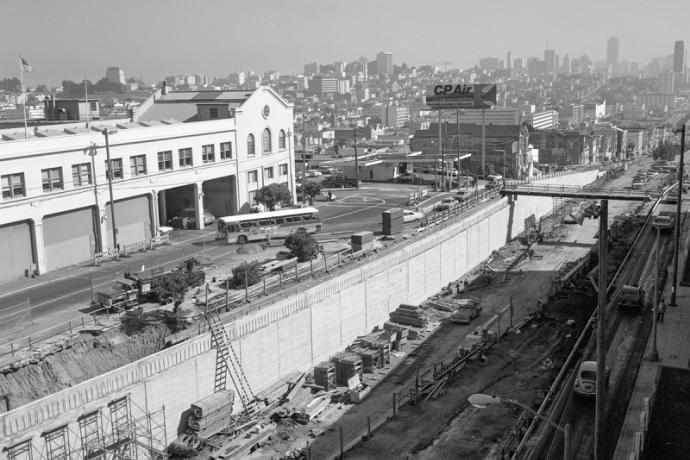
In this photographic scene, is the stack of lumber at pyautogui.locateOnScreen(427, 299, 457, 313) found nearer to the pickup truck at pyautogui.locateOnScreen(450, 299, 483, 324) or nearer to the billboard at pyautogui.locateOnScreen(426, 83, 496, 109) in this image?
the pickup truck at pyautogui.locateOnScreen(450, 299, 483, 324)

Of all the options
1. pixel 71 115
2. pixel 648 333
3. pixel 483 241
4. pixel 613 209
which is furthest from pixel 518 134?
→ pixel 648 333

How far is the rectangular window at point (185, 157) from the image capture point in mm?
58688

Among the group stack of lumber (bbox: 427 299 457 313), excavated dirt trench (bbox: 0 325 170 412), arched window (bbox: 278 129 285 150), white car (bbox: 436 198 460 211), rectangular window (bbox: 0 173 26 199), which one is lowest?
stack of lumber (bbox: 427 299 457 313)

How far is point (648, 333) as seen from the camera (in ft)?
126

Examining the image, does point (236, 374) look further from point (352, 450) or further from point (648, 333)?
point (648, 333)

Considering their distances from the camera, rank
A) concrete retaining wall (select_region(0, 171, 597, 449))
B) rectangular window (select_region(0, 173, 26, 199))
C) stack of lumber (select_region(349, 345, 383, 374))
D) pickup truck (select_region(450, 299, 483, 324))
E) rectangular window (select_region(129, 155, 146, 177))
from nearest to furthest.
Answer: concrete retaining wall (select_region(0, 171, 597, 449))
stack of lumber (select_region(349, 345, 383, 374))
rectangular window (select_region(0, 173, 26, 199))
pickup truck (select_region(450, 299, 483, 324))
rectangular window (select_region(129, 155, 146, 177))

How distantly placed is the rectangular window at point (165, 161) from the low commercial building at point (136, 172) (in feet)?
0.26

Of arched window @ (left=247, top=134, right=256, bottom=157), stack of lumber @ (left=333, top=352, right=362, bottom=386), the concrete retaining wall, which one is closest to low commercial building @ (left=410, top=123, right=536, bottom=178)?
arched window @ (left=247, top=134, right=256, bottom=157)

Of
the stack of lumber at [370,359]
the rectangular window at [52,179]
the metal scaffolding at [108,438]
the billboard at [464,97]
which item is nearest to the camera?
the metal scaffolding at [108,438]

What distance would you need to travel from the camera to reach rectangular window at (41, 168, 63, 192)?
46688 millimetres

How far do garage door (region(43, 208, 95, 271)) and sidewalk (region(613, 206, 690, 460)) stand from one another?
35.0m

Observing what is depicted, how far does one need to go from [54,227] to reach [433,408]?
92.5 ft

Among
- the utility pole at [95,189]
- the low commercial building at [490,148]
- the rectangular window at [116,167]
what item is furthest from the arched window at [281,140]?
the low commercial building at [490,148]

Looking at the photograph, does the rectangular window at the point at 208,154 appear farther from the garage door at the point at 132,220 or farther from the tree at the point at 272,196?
the garage door at the point at 132,220
